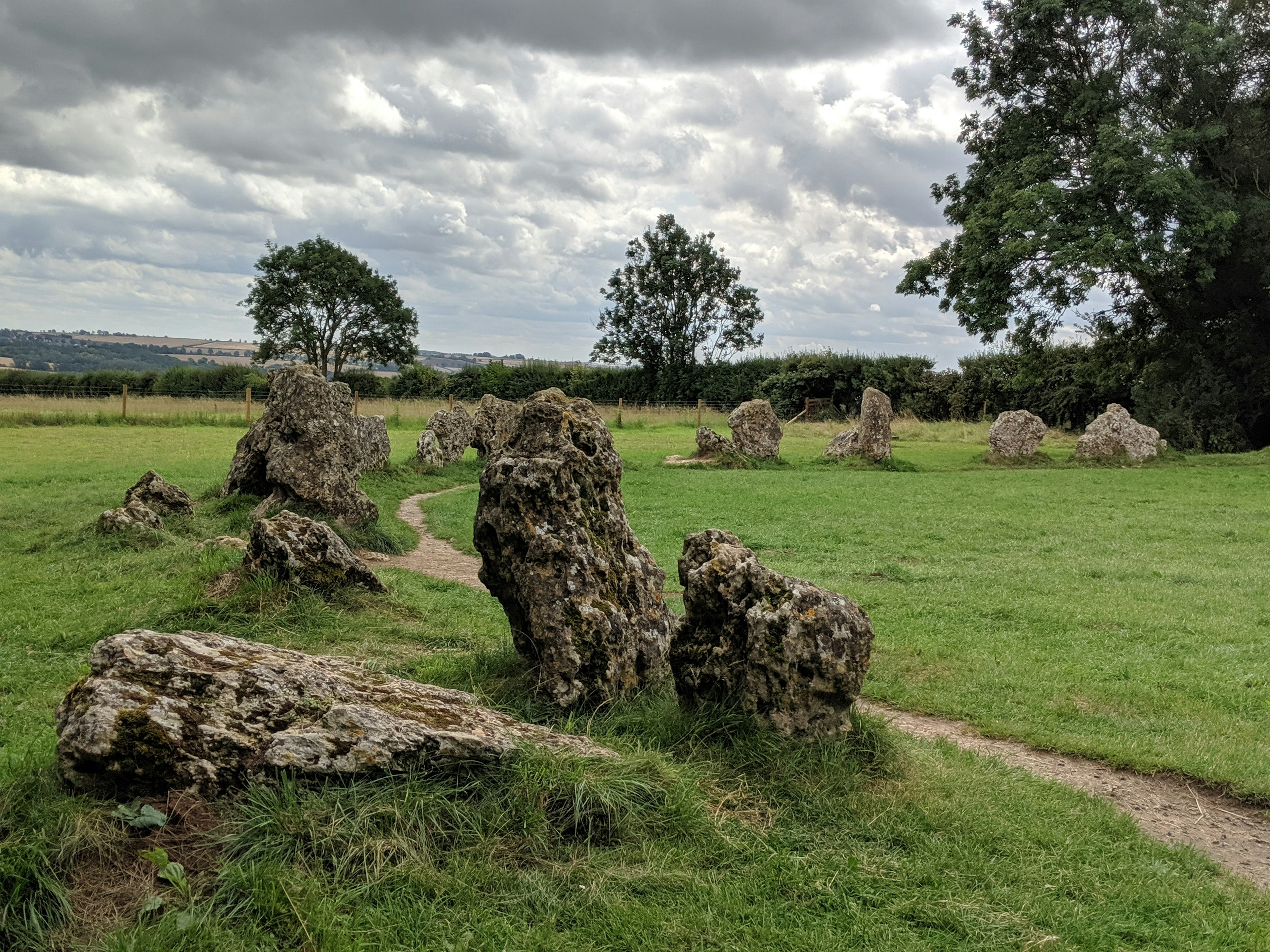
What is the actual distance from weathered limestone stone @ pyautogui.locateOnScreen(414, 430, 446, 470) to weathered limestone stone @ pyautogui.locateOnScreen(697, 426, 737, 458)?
8.16 m

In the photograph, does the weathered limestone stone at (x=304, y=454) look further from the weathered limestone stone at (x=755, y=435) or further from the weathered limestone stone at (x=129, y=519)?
the weathered limestone stone at (x=755, y=435)

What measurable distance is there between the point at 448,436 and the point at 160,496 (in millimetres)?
12481

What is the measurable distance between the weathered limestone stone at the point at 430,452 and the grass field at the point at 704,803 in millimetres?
11571

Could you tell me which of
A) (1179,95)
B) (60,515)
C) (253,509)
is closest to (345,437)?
(253,509)

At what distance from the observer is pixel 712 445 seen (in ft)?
92.0

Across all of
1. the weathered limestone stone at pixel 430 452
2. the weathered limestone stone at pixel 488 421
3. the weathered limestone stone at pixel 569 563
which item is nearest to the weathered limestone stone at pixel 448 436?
the weathered limestone stone at pixel 430 452

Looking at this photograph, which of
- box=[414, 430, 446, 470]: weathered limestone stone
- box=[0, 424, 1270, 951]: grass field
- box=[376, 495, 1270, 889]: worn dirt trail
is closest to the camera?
box=[0, 424, 1270, 951]: grass field

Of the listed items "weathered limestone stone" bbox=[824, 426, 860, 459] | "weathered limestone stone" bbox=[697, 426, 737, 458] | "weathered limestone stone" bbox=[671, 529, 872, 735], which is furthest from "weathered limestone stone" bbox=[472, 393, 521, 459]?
"weathered limestone stone" bbox=[671, 529, 872, 735]

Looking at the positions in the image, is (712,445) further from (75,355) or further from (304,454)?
(75,355)

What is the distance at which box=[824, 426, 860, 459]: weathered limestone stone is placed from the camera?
93.9 ft

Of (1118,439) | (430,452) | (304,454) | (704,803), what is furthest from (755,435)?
(704,803)

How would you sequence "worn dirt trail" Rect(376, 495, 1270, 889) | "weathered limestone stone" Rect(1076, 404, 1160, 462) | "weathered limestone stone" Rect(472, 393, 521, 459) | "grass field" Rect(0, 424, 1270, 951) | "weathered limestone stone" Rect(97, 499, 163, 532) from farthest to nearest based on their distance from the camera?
"weathered limestone stone" Rect(1076, 404, 1160, 462)
"weathered limestone stone" Rect(472, 393, 521, 459)
"weathered limestone stone" Rect(97, 499, 163, 532)
"worn dirt trail" Rect(376, 495, 1270, 889)
"grass field" Rect(0, 424, 1270, 951)

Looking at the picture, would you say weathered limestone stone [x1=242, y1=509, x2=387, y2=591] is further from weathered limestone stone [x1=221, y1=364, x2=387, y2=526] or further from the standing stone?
the standing stone

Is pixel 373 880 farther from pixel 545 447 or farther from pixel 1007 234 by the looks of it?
pixel 1007 234
